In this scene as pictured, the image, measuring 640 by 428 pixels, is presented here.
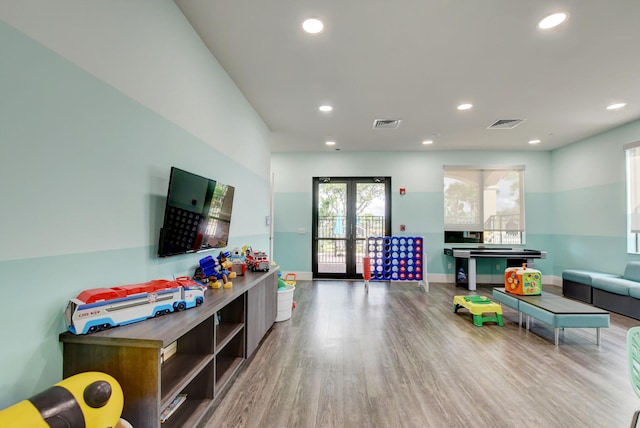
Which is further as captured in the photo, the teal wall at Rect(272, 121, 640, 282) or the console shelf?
the teal wall at Rect(272, 121, 640, 282)

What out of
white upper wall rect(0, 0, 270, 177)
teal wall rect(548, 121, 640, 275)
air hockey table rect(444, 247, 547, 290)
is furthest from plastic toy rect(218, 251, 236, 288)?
teal wall rect(548, 121, 640, 275)

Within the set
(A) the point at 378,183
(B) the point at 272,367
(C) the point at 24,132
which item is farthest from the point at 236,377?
(A) the point at 378,183

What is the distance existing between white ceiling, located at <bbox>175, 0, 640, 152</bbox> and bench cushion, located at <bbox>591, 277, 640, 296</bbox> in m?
2.59

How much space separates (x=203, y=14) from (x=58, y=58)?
1.40m

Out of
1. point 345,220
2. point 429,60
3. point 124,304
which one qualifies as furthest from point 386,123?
point 124,304

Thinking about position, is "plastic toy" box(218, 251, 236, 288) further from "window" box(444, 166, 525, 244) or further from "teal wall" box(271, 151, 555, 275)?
"window" box(444, 166, 525, 244)

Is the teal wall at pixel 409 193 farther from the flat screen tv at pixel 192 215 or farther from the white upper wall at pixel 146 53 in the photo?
the flat screen tv at pixel 192 215

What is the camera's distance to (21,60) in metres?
1.20

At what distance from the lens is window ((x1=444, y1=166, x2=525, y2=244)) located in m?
6.68

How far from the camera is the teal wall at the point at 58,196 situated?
3.85 feet

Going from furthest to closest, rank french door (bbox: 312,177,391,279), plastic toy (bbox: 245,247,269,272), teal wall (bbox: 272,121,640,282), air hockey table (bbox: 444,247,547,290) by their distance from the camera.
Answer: french door (bbox: 312,177,391,279)
teal wall (bbox: 272,121,640,282)
air hockey table (bbox: 444,247,547,290)
plastic toy (bbox: 245,247,269,272)

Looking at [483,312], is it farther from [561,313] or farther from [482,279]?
[482,279]

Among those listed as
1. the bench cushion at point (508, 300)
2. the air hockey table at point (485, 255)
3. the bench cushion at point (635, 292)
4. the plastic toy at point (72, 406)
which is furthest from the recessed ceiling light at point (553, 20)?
the air hockey table at point (485, 255)

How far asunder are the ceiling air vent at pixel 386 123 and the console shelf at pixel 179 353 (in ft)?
10.6
